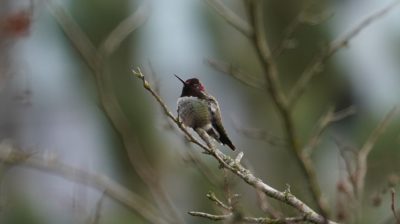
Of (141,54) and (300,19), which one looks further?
(141,54)

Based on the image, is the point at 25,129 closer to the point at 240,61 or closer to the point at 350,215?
the point at 240,61

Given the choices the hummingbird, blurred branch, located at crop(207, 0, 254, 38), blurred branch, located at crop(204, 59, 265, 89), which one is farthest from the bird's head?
blurred branch, located at crop(207, 0, 254, 38)

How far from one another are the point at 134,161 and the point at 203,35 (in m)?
10.1

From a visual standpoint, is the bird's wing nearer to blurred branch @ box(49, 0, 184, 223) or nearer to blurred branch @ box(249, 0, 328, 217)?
blurred branch @ box(249, 0, 328, 217)

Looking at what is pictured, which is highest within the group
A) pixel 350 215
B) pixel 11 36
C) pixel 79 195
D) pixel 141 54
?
pixel 11 36

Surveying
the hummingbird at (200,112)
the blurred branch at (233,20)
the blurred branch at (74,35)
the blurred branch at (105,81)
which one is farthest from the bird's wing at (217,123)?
the blurred branch at (74,35)

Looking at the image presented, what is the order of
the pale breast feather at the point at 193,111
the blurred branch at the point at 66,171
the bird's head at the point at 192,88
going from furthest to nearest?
1. the blurred branch at the point at 66,171
2. the bird's head at the point at 192,88
3. the pale breast feather at the point at 193,111

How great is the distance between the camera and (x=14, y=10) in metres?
6.06

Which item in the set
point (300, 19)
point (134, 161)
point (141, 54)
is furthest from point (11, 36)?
point (141, 54)

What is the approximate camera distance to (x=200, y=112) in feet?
15.9

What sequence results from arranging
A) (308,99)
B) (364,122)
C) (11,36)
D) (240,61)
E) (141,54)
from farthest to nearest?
(141,54), (240,61), (308,99), (364,122), (11,36)

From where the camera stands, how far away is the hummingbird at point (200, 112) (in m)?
4.76

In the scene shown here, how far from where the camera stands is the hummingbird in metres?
4.76

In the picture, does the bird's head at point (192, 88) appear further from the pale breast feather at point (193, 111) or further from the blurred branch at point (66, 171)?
the blurred branch at point (66, 171)
